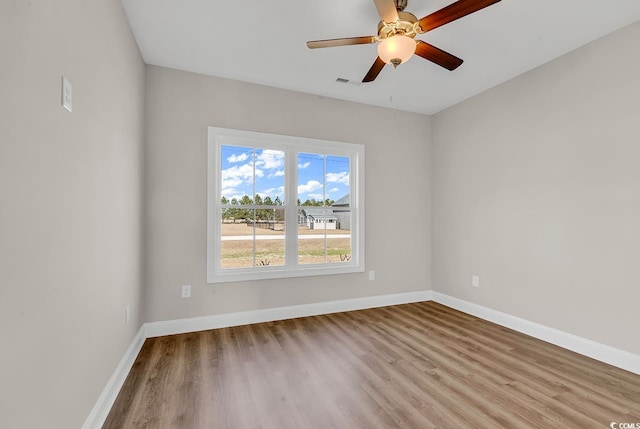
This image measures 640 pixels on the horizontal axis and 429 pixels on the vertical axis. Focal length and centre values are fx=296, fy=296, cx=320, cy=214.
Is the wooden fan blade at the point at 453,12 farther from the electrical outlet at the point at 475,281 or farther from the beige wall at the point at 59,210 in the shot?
the electrical outlet at the point at 475,281

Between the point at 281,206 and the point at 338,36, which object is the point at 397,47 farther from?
the point at 281,206

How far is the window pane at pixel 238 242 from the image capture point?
3.37 metres

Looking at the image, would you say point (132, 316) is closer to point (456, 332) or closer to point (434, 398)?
point (434, 398)

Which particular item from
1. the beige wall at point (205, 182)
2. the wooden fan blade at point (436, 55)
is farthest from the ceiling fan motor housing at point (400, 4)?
the beige wall at point (205, 182)

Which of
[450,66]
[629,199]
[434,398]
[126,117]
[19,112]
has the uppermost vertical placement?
[450,66]

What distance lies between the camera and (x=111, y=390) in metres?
1.94

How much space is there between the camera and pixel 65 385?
4.38 feet

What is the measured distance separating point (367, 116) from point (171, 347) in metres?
3.54

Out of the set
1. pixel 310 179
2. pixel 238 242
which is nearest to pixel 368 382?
pixel 238 242

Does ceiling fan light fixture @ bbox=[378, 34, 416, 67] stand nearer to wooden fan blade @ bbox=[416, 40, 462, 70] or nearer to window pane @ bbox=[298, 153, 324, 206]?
wooden fan blade @ bbox=[416, 40, 462, 70]

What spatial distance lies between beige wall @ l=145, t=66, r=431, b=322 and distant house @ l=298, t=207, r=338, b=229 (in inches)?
19.9

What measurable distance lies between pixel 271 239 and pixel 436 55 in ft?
8.21

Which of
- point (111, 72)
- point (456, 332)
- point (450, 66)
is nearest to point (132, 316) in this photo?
point (111, 72)

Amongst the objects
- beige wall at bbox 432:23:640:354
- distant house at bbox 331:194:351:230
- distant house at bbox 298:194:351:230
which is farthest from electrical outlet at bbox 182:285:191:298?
beige wall at bbox 432:23:640:354
